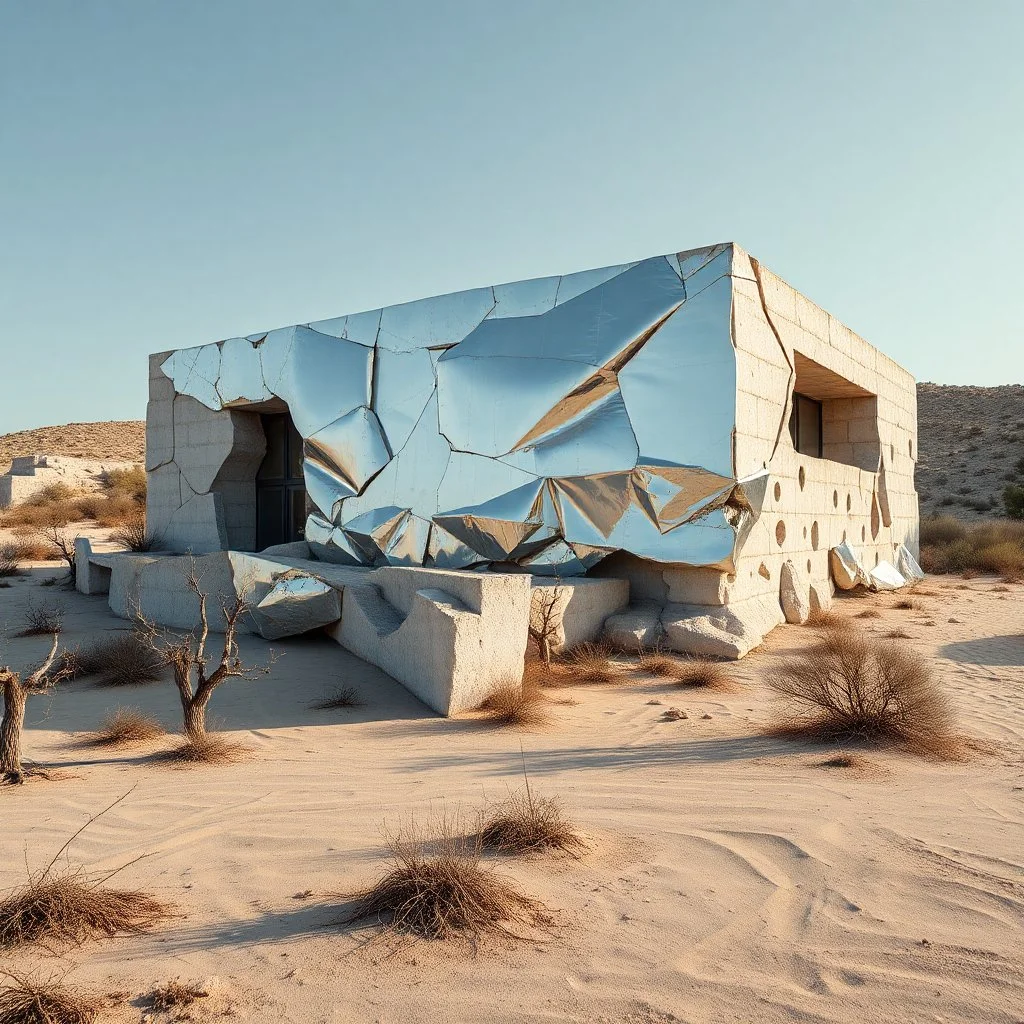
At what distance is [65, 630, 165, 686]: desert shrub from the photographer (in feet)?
26.6

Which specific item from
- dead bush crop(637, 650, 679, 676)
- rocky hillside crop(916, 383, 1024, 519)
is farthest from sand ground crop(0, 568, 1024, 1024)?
rocky hillside crop(916, 383, 1024, 519)

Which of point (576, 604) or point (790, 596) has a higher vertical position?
point (576, 604)

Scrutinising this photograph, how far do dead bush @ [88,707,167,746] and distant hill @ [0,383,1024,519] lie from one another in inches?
1261

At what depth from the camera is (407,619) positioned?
7.62 metres

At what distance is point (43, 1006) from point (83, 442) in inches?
2004

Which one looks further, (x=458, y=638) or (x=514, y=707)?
(x=458, y=638)

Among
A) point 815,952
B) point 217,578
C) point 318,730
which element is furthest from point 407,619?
point 815,952

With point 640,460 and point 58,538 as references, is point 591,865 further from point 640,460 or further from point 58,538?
point 58,538

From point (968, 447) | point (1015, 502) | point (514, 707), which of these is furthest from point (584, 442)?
point (968, 447)

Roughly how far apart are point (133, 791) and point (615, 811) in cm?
275

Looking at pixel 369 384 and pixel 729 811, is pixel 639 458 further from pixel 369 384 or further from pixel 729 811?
pixel 729 811

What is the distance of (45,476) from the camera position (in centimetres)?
2981

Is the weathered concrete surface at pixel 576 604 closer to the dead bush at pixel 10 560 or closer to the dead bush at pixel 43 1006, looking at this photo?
the dead bush at pixel 43 1006

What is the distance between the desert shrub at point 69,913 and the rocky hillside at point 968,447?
33679mm
